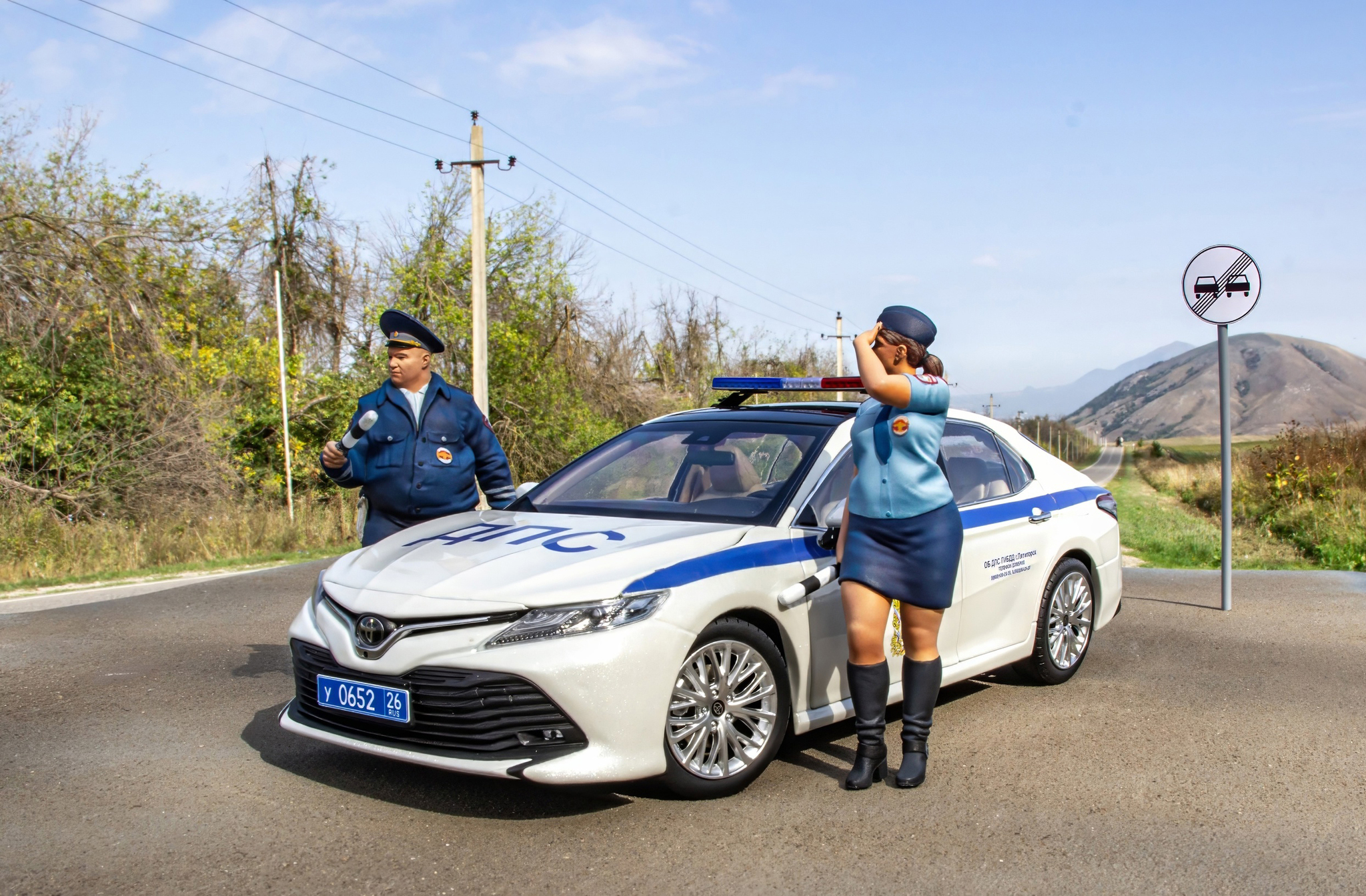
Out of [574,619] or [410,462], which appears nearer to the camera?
[574,619]

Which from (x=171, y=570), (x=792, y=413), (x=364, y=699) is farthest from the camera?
(x=171, y=570)

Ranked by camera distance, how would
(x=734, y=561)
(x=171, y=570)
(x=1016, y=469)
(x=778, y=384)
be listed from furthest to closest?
(x=171, y=570) < (x=1016, y=469) < (x=778, y=384) < (x=734, y=561)

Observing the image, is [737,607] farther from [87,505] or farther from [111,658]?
[87,505]

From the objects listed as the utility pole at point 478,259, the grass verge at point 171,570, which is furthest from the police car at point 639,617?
the utility pole at point 478,259

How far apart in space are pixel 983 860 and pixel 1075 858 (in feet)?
1.06

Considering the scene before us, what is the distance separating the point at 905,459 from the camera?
4.54m

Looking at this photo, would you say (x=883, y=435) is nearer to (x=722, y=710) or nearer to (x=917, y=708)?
(x=917, y=708)

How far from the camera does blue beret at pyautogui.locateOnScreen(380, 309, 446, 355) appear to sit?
5801mm

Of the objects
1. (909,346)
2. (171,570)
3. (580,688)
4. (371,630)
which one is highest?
(909,346)

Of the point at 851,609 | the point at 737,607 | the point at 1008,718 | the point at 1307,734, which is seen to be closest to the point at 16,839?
the point at 737,607

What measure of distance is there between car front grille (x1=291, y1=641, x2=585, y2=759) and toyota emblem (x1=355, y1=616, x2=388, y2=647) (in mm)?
136

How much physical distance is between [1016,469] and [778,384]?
4.96 feet

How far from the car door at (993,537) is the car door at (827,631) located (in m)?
0.69

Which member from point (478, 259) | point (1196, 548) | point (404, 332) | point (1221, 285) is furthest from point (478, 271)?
point (404, 332)
